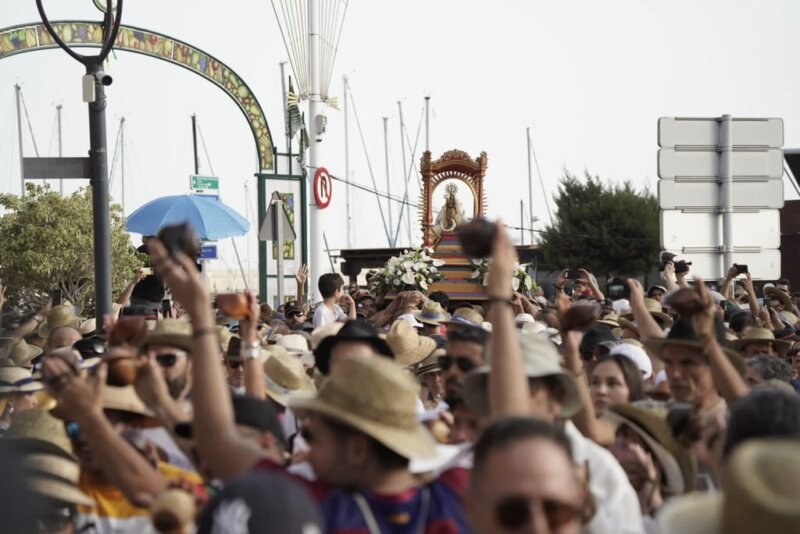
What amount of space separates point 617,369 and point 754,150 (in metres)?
6.83

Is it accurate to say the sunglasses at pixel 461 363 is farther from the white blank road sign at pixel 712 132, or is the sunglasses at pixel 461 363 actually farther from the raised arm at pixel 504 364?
the white blank road sign at pixel 712 132

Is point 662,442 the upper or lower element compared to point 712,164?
lower

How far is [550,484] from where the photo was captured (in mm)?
2857

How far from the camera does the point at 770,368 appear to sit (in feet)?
21.3

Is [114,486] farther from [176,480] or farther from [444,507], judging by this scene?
[444,507]

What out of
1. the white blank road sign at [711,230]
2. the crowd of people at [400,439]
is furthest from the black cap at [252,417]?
the white blank road sign at [711,230]

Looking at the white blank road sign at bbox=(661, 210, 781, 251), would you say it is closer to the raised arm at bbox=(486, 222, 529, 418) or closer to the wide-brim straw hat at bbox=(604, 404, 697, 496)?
the wide-brim straw hat at bbox=(604, 404, 697, 496)

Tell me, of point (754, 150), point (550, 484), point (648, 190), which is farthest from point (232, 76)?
point (648, 190)

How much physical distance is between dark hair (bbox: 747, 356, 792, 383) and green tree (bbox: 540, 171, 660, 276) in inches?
1937

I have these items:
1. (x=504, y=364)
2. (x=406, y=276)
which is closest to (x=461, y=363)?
(x=504, y=364)

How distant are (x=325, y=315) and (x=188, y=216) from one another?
3.27 m

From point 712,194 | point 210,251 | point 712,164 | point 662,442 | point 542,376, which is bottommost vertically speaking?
point 662,442

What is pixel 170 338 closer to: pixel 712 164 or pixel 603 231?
pixel 712 164

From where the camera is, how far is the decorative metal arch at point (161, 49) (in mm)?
21328
